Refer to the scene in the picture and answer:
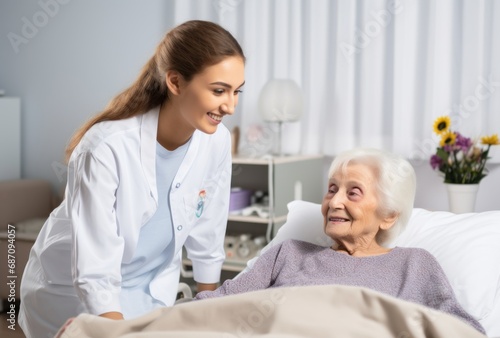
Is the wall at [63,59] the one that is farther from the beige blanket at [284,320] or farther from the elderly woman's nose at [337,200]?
the beige blanket at [284,320]

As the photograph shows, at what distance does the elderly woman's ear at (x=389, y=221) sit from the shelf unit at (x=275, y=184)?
140 cm

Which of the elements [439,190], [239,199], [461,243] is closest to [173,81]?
[461,243]

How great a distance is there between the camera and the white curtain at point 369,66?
330 cm

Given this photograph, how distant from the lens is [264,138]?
3.82 metres

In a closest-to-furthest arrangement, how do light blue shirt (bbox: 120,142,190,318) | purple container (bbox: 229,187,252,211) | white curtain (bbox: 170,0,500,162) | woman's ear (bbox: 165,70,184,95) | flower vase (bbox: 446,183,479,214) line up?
woman's ear (bbox: 165,70,184,95) → light blue shirt (bbox: 120,142,190,318) → flower vase (bbox: 446,183,479,214) → white curtain (bbox: 170,0,500,162) → purple container (bbox: 229,187,252,211)

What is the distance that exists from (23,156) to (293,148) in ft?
6.27

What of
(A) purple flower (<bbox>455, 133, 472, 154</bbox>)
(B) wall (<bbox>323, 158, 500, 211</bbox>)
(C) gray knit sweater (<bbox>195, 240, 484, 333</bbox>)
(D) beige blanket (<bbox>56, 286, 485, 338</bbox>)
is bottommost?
(B) wall (<bbox>323, 158, 500, 211</bbox>)

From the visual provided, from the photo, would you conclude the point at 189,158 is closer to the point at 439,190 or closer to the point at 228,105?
the point at 228,105

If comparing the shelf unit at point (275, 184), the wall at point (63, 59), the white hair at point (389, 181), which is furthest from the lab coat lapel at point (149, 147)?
the wall at point (63, 59)

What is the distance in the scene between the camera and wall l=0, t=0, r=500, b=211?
167 inches

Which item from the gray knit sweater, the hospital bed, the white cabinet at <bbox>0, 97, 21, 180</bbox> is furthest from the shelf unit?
the hospital bed

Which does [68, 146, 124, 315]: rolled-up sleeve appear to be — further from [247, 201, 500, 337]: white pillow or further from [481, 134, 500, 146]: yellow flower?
[481, 134, 500, 146]: yellow flower

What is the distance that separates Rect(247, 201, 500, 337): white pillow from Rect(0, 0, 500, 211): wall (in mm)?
2111

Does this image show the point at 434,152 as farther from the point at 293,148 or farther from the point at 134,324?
the point at 134,324
